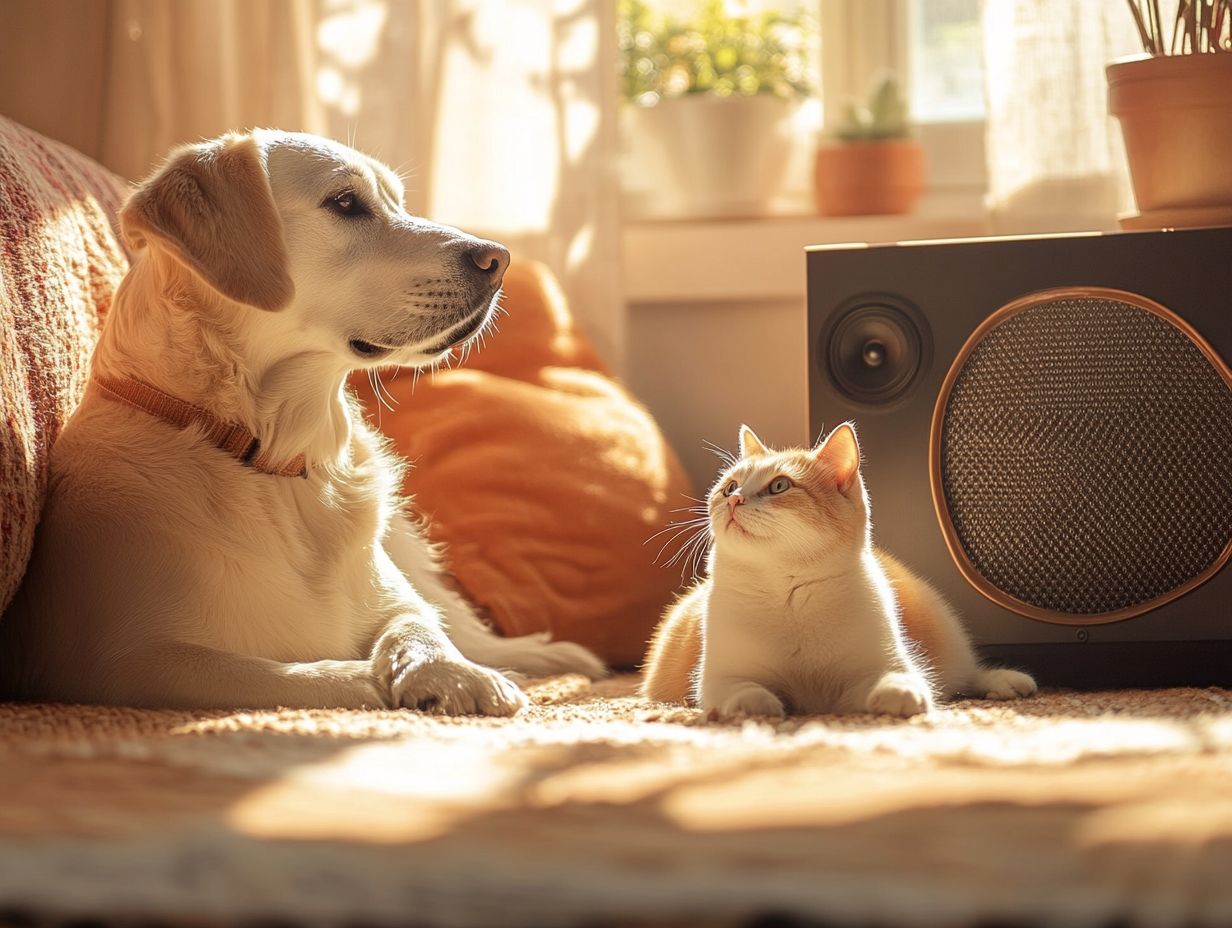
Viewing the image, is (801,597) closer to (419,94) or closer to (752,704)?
(752,704)

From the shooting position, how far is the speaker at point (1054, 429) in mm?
1308

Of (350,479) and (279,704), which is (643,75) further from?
(279,704)

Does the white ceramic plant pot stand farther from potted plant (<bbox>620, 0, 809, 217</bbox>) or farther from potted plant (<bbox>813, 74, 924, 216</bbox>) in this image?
potted plant (<bbox>813, 74, 924, 216</bbox>)

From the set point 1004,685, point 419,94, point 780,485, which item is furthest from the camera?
point 419,94

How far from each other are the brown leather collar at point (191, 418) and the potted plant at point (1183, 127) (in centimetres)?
102

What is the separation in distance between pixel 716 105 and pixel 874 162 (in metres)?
0.31

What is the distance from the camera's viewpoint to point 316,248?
1364 mm

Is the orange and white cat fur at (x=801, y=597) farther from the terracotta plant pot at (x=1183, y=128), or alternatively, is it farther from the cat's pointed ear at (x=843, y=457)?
the terracotta plant pot at (x=1183, y=128)

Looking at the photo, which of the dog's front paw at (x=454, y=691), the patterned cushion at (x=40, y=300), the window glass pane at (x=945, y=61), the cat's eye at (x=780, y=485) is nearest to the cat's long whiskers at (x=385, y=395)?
the patterned cushion at (x=40, y=300)

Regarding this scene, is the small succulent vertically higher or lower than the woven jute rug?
higher

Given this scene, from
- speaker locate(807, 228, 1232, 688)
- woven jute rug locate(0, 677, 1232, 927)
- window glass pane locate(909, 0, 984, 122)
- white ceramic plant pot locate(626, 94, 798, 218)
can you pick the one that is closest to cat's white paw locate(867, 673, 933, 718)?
woven jute rug locate(0, 677, 1232, 927)

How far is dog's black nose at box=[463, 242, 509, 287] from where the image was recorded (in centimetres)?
139

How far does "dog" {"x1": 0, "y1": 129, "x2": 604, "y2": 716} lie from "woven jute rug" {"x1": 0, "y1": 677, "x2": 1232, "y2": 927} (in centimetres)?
23

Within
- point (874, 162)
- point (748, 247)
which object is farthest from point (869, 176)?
point (748, 247)
